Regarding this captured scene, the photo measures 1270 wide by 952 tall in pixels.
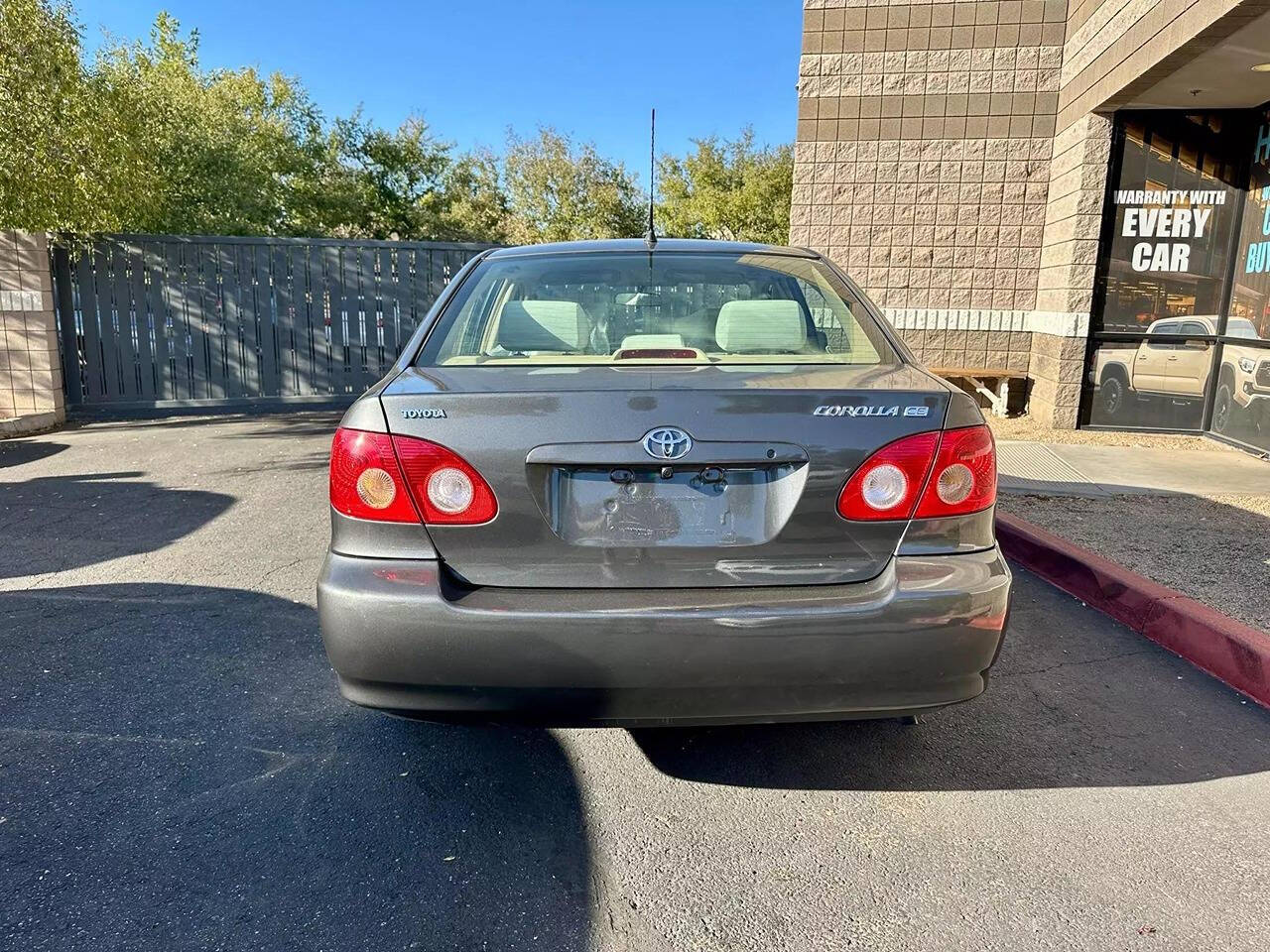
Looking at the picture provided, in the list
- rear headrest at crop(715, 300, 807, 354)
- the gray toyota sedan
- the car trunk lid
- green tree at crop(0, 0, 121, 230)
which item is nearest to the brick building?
rear headrest at crop(715, 300, 807, 354)

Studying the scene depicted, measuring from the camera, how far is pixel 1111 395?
357 inches

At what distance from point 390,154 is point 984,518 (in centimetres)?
3117

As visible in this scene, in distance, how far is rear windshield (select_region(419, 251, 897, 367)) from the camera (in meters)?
3.03

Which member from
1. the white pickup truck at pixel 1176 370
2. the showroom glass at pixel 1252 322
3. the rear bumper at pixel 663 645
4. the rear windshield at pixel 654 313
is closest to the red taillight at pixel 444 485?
the rear bumper at pixel 663 645

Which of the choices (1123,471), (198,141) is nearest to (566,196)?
(198,141)

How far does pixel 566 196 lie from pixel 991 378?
27608 mm

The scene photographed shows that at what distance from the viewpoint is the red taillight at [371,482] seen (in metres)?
2.38

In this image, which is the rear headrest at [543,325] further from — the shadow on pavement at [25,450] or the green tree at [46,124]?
the green tree at [46,124]

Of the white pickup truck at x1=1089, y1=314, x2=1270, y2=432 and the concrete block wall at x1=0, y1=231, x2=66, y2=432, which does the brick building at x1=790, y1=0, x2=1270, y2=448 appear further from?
the concrete block wall at x1=0, y1=231, x2=66, y2=432

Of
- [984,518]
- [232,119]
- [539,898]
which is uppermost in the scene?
[232,119]

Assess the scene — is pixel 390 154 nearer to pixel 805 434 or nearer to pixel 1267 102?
pixel 1267 102

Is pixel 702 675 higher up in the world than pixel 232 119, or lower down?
lower down

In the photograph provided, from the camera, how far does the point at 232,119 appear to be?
19.1 meters

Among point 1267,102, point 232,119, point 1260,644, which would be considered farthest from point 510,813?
point 232,119
